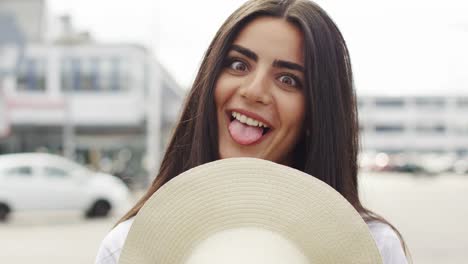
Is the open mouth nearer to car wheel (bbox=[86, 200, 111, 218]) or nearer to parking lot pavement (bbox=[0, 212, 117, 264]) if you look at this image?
parking lot pavement (bbox=[0, 212, 117, 264])

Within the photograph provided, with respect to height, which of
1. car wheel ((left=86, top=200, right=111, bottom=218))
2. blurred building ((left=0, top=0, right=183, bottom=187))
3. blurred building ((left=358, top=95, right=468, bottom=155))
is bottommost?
blurred building ((left=358, top=95, right=468, bottom=155))

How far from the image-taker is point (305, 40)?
52.7 inches

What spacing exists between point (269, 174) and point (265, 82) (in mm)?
310

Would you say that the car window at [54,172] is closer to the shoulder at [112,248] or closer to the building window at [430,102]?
the shoulder at [112,248]

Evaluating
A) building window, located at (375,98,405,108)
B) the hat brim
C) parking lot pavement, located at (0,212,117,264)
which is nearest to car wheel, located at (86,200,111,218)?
parking lot pavement, located at (0,212,117,264)

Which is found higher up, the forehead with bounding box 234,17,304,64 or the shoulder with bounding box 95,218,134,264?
the forehead with bounding box 234,17,304,64

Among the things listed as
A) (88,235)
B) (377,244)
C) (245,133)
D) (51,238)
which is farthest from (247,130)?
(88,235)

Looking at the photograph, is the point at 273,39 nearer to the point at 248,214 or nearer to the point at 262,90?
the point at 262,90

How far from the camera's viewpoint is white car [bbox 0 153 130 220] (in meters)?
14.2

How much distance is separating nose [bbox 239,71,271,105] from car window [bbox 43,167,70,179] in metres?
13.7

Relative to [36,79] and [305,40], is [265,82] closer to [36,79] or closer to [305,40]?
[305,40]

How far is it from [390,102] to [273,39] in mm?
78804

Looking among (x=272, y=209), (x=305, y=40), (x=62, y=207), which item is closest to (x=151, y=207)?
(x=272, y=209)

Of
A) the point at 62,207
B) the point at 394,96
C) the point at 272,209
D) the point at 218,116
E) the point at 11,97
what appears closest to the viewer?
the point at 272,209
